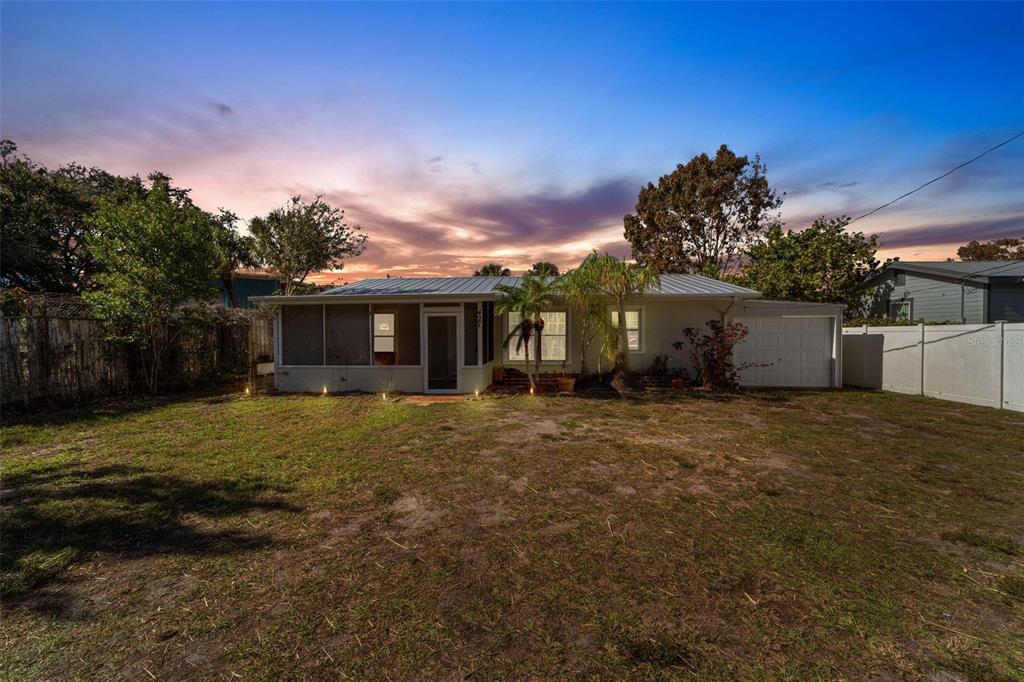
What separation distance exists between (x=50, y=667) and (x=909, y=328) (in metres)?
15.7

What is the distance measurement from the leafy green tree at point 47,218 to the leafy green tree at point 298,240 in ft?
18.3

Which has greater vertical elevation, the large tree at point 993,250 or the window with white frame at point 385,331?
the large tree at point 993,250

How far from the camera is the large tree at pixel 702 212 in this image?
22359 millimetres

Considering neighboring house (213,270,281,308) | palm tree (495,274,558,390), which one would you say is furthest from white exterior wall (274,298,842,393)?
neighboring house (213,270,281,308)

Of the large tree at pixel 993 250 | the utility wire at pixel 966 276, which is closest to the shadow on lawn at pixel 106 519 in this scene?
the utility wire at pixel 966 276

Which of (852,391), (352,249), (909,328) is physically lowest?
(852,391)

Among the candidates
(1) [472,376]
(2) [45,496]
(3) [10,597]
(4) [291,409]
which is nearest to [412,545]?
(3) [10,597]

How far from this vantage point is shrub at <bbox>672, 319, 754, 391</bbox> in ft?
37.7

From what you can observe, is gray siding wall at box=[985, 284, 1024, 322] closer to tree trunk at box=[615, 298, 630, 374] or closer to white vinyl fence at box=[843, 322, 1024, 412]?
white vinyl fence at box=[843, 322, 1024, 412]

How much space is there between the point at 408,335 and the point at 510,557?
11753 millimetres

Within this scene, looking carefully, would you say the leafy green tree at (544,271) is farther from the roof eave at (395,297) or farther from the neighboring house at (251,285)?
the neighboring house at (251,285)

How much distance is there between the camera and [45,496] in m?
4.45

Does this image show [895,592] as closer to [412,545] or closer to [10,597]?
[412,545]

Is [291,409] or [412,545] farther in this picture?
[291,409]
